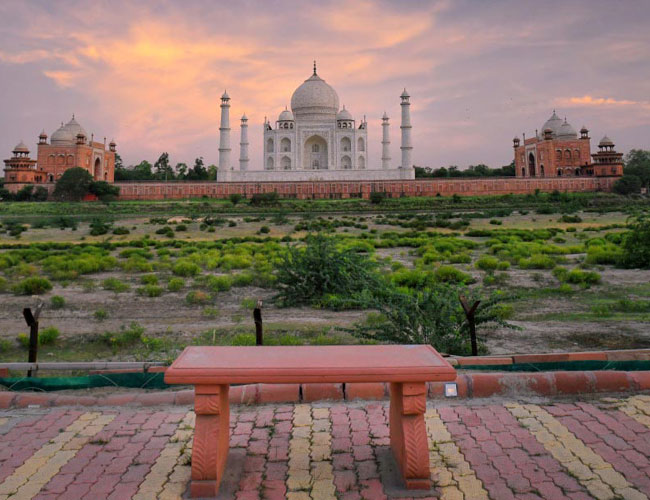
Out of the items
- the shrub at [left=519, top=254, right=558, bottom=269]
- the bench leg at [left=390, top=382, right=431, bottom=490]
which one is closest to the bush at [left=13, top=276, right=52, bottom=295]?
the bench leg at [left=390, top=382, right=431, bottom=490]

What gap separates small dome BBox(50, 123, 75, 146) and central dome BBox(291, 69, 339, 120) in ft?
66.3

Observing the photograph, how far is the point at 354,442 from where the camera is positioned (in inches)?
111

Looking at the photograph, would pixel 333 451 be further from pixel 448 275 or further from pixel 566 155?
pixel 566 155

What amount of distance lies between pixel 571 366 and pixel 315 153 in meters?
44.4

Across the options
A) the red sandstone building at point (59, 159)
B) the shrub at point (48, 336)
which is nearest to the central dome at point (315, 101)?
the red sandstone building at point (59, 159)

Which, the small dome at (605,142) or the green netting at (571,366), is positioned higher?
the small dome at (605,142)

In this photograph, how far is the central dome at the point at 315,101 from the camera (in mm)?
46531

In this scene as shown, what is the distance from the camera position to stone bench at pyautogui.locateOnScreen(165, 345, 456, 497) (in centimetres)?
236

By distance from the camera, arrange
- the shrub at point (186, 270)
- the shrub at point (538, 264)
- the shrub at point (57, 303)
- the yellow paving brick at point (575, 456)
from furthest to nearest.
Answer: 1. the shrub at point (538, 264)
2. the shrub at point (186, 270)
3. the shrub at point (57, 303)
4. the yellow paving brick at point (575, 456)

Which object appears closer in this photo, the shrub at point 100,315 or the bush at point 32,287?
the shrub at point 100,315

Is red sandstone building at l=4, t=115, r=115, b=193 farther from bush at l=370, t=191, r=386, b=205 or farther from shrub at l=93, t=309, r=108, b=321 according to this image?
shrub at l=93, t=309, r=108, b=321

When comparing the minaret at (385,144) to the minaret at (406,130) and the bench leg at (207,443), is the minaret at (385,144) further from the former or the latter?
the bench leg at (207,443)

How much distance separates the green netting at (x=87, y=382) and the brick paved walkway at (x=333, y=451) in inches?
11.9

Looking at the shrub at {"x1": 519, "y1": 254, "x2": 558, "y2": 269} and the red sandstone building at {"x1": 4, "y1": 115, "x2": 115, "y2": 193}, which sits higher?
the red sandstone building at {"x1": 4, "y1": 115, "x2": 115, "y2": 193}
